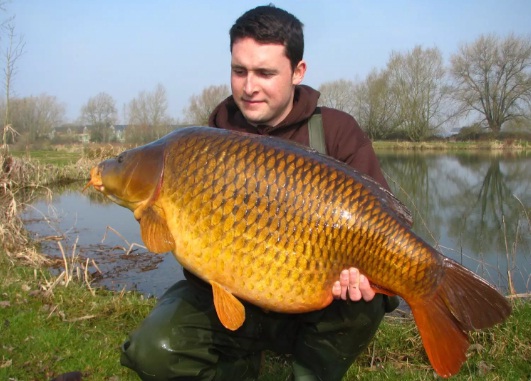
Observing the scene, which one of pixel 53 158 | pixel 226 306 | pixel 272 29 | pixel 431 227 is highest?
pixel 272 29

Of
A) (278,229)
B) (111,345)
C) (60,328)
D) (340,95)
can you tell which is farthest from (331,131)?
(340,95)

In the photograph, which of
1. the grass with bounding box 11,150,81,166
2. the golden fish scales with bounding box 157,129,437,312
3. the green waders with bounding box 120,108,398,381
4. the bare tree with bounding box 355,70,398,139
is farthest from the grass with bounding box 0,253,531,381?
the bare tree with bounding box 355,70,398,139

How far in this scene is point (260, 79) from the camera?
2.13 meters

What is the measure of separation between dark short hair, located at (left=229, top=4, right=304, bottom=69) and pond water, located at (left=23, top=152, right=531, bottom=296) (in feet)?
5.44

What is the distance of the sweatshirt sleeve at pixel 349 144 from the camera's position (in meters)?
2.20

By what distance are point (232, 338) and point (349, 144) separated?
99 centimetres

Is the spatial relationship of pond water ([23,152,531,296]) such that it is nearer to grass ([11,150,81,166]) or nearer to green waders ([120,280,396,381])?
green waders ([120,280,396,381])

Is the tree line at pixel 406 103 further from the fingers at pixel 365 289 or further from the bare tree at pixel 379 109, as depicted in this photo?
the fingers at pixel 365 289

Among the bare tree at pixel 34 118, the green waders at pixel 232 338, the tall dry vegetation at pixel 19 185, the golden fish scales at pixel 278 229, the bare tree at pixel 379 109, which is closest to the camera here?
the golden fish scales at pixel 278 229

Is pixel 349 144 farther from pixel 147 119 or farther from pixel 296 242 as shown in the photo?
pixel 147 119

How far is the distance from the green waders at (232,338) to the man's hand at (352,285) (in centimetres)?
20

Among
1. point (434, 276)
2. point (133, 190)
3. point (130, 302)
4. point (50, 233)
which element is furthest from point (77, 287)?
point (50, 233)

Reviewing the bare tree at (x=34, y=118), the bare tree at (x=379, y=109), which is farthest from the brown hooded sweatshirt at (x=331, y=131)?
the bare tree at (x=379, y=109)

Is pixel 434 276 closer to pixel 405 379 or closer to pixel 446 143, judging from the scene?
pixel 405 379
